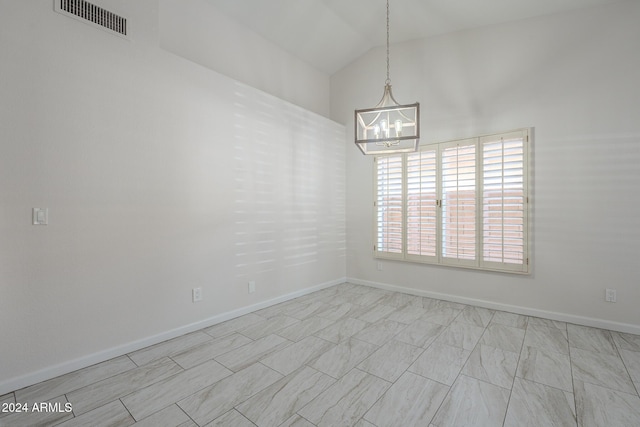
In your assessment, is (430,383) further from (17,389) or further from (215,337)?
(17,389)

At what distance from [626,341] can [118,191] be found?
4846 millimetres

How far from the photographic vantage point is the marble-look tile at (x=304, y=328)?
2977 mm

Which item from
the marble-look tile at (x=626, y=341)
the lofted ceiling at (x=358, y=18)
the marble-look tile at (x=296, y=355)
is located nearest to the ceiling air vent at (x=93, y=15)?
the lofted ceiling at (x=358, y=18)

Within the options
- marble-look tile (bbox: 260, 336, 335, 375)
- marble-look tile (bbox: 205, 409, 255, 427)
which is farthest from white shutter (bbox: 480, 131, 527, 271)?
marble-look tile (bbox: 205, 409, 255, 427)

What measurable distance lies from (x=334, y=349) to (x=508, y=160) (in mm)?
2969

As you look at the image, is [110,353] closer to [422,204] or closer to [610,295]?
[422,204]

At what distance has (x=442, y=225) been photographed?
413 centimetres

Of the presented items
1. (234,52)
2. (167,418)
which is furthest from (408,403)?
(234,52)

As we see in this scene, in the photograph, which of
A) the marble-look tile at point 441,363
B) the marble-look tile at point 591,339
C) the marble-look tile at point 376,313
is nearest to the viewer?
the marble-look tile at point 441,363

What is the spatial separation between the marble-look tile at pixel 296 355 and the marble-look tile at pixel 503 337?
153 cm

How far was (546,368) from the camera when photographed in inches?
94.0

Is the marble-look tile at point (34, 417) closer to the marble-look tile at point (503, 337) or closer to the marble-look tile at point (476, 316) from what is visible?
the marble-look tile at point (503, 337)

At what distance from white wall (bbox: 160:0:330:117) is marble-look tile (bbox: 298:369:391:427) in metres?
3.61

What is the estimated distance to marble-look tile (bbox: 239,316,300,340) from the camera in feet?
9.91
